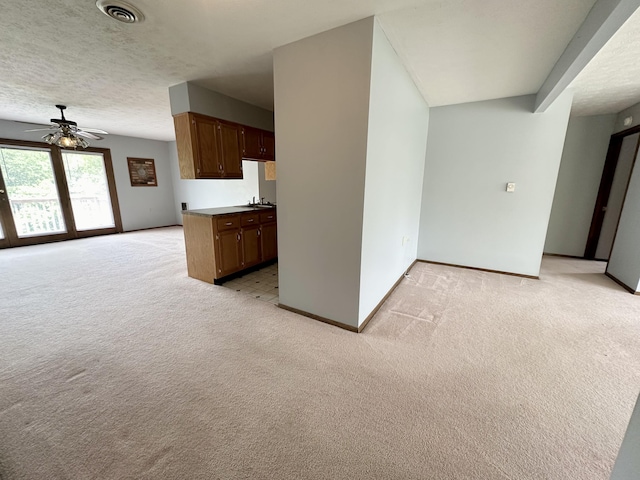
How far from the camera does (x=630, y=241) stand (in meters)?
3.26

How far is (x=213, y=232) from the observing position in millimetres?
3271

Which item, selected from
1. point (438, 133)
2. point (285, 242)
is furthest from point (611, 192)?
point (285, 242)

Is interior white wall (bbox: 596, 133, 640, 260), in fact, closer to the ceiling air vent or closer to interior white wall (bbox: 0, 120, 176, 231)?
the ceiling air vent

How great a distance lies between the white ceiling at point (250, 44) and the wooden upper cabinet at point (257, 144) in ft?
2.06

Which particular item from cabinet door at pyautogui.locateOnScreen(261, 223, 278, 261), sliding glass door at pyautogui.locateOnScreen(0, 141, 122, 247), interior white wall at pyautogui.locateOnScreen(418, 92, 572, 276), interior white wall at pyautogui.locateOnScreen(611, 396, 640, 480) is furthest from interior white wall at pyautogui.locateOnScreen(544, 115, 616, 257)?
sliding glass door at pyautogui.locateOnScreen(0, 141, 122, 247)

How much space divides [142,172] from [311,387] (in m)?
7.70

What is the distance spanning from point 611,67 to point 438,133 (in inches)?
69.2

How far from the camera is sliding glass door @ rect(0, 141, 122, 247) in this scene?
502cm

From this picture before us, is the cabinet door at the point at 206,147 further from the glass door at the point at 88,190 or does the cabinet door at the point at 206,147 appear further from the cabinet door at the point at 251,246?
the glass door at the point at 88,190

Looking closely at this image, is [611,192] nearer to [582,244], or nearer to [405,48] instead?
[582,244]

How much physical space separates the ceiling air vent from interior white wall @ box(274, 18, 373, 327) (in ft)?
3.41

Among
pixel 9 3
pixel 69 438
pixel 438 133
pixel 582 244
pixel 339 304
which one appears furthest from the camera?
pixel 582 244

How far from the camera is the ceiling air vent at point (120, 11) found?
166cm

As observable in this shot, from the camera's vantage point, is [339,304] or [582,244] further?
[582,244]
